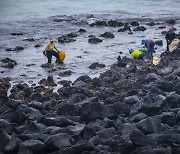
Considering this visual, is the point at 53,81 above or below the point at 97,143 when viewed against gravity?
below

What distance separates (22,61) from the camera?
20.5 meters

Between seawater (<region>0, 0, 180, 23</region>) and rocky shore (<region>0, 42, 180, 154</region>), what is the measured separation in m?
22.7

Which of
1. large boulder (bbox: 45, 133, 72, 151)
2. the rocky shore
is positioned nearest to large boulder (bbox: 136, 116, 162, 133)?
the rocky shore

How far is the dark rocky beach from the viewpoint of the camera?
26.5 ft

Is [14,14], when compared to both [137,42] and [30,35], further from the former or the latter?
[137,42]

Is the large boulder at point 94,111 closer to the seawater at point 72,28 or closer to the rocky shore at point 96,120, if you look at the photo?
the rocky shore at point 96,120

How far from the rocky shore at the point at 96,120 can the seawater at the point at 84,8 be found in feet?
74.3

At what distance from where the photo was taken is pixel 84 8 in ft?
139

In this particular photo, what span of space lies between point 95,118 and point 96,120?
→ 0.13 metres

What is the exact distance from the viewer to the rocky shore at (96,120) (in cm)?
805

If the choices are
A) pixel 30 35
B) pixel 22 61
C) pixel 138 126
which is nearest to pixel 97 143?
pixel 138 126

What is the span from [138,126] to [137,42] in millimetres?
17429

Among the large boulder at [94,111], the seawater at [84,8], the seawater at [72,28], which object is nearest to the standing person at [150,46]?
the seawater at [72,28]

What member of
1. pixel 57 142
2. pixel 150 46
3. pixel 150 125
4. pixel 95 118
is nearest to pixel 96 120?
pixel 95 118
